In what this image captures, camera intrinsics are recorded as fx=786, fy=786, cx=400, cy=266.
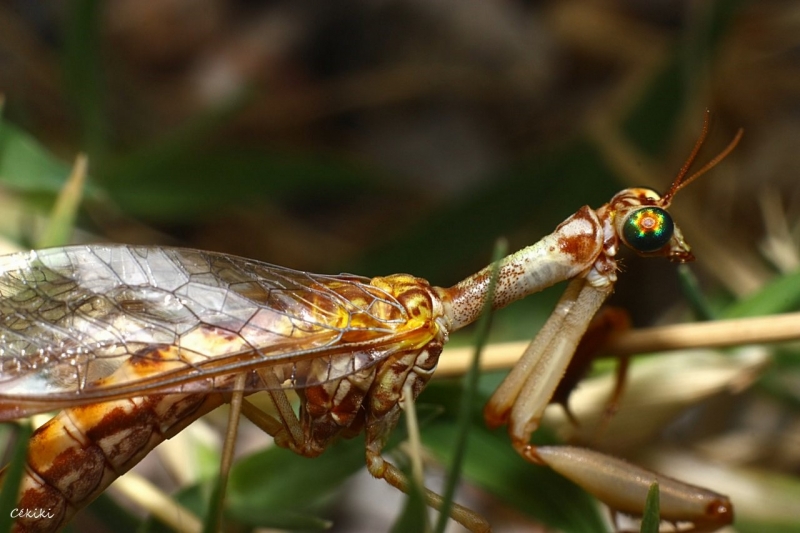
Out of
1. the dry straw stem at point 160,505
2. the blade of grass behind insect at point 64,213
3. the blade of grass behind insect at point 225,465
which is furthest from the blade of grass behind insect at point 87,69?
the blade of grass behind insect at point 225,465

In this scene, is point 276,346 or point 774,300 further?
point 774,300

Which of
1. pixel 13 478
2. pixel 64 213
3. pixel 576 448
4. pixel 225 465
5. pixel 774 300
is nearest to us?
pixel 13 478

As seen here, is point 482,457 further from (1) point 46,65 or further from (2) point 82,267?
(1) point 46,65

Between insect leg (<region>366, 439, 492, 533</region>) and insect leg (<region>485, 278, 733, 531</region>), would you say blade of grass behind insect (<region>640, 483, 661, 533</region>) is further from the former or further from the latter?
insect leg (<region>366, 439, 492, 533</region>)

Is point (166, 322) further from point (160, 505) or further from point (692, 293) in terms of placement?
point (692, 293)

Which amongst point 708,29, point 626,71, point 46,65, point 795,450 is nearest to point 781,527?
point 795,450

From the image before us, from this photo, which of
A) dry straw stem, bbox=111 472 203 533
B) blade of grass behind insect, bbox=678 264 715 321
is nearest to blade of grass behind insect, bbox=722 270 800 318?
blade of grass behind insect, bbox=678 264 715 321

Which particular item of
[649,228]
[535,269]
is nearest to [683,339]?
[649,228]
